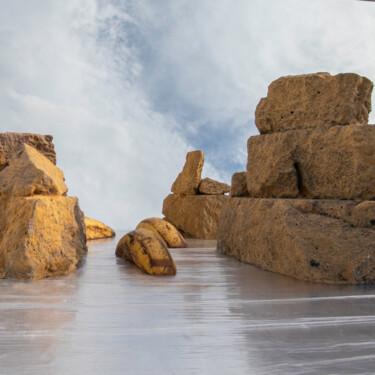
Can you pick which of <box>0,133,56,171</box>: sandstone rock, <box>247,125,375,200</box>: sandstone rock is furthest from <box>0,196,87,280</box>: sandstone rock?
<box>247,125,375,200</box>: sandstone rock

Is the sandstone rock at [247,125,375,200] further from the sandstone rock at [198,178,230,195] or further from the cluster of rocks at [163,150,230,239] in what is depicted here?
the sandstone rock at [198,178,230,195]

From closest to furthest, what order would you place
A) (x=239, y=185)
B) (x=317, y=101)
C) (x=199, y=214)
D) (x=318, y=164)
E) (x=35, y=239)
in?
(x=35, y=239) → (x=318, y=164) → (x=317, y=101) → (x=239, y=185) → (x=199, y=214)

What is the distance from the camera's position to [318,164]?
13.2 ft

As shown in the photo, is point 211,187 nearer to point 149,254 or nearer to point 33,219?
point 149,254

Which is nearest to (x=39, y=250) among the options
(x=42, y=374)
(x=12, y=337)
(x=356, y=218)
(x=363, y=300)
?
(x=12, y=337)

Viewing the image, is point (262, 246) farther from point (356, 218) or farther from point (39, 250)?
point (39, 250)

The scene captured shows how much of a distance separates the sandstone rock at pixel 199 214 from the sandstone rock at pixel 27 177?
14.1 feet

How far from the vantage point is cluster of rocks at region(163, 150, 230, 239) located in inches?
319

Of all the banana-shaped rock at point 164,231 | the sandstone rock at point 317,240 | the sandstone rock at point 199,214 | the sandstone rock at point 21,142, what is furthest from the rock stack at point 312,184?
the sandstone rock at point 199,214

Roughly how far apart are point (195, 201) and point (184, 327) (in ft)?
20.4

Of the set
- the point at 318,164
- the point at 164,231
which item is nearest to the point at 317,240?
the point at 318,164

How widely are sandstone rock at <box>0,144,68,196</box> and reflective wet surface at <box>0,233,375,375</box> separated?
89 centimetres

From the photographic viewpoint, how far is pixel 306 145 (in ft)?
13.6

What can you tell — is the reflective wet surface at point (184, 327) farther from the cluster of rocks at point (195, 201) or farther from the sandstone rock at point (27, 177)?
the cluster of rocks at point (195, 201)
